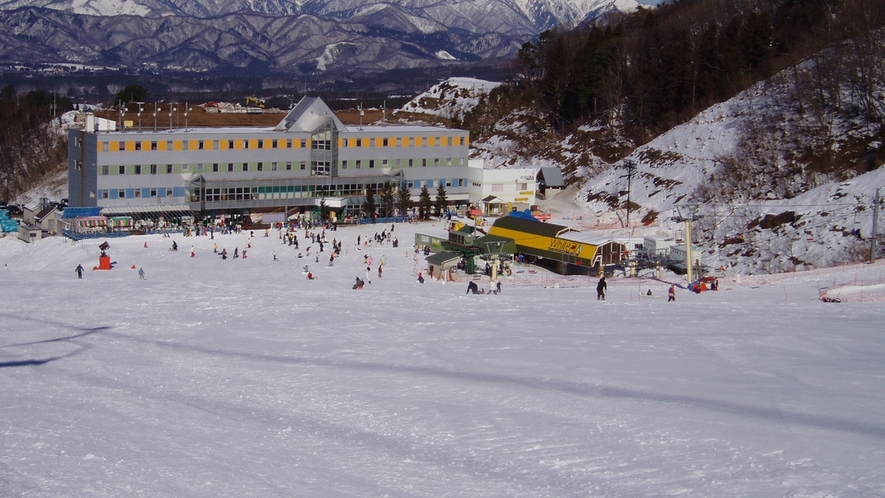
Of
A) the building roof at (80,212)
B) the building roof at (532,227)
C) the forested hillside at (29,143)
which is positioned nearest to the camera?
the building roof at (532,227)

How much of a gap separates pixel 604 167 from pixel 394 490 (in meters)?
47.7

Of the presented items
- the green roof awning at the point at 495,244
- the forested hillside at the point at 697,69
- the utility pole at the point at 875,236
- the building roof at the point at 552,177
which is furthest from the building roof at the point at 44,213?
the utility pole at the point at 875,236

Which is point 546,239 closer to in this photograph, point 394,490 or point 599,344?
point 599,344

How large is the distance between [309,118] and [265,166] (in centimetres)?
374

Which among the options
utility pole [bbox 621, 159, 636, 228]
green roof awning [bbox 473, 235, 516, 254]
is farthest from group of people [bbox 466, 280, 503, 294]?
utility pole [bbox 621, 159, 636, 228]

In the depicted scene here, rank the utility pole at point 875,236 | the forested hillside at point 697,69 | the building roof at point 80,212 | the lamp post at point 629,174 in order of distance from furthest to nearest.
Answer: the forested hillside at point 697,69 < the building roof at point 80,212 < the lamp post at point 629,174 < the utility pole at point 875,236

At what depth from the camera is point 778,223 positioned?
37094 mm

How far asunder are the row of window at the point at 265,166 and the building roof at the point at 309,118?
6.17 feet

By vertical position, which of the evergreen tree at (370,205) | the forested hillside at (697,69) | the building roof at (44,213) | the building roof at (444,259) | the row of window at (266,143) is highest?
the forested hillside at (697,69)

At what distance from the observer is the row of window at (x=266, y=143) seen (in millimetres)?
50188

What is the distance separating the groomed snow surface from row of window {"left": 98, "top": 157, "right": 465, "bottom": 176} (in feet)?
74.8

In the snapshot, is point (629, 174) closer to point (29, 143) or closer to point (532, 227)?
point (532, 227)

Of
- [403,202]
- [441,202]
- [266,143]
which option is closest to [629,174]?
[441,202]

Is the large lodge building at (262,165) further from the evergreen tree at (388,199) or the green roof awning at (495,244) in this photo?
the green roof awning at (495,244)
